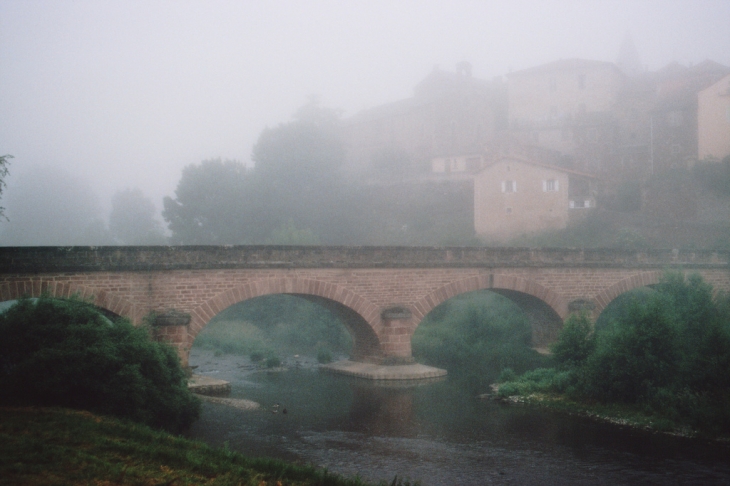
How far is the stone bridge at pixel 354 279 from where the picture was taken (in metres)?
17.7

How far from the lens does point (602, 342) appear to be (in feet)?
63.4

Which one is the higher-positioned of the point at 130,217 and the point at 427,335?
the point at 130,217

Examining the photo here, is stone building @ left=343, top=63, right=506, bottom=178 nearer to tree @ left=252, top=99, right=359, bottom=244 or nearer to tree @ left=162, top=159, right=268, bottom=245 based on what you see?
tree @ left=252, top=99, right=359, bottom=244

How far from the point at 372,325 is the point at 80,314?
10.6 m

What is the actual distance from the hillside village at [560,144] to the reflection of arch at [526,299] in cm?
1505

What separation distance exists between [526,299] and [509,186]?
17.1 meters

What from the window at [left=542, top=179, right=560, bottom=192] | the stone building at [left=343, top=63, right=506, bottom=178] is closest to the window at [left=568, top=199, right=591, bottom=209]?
the window at [left=542, top=179, right=560, bottom=192]

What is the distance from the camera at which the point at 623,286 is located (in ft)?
91.0

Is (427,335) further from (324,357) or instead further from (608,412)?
(608,412)

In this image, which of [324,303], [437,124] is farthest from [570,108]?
[324,303]

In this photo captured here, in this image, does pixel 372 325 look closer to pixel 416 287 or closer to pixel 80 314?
pixel 416 287

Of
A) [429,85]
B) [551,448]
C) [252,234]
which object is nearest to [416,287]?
[551,448]

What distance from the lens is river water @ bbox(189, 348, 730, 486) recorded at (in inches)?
499

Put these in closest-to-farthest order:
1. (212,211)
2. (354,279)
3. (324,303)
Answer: (354,279) → (324,303) → (212,211)
